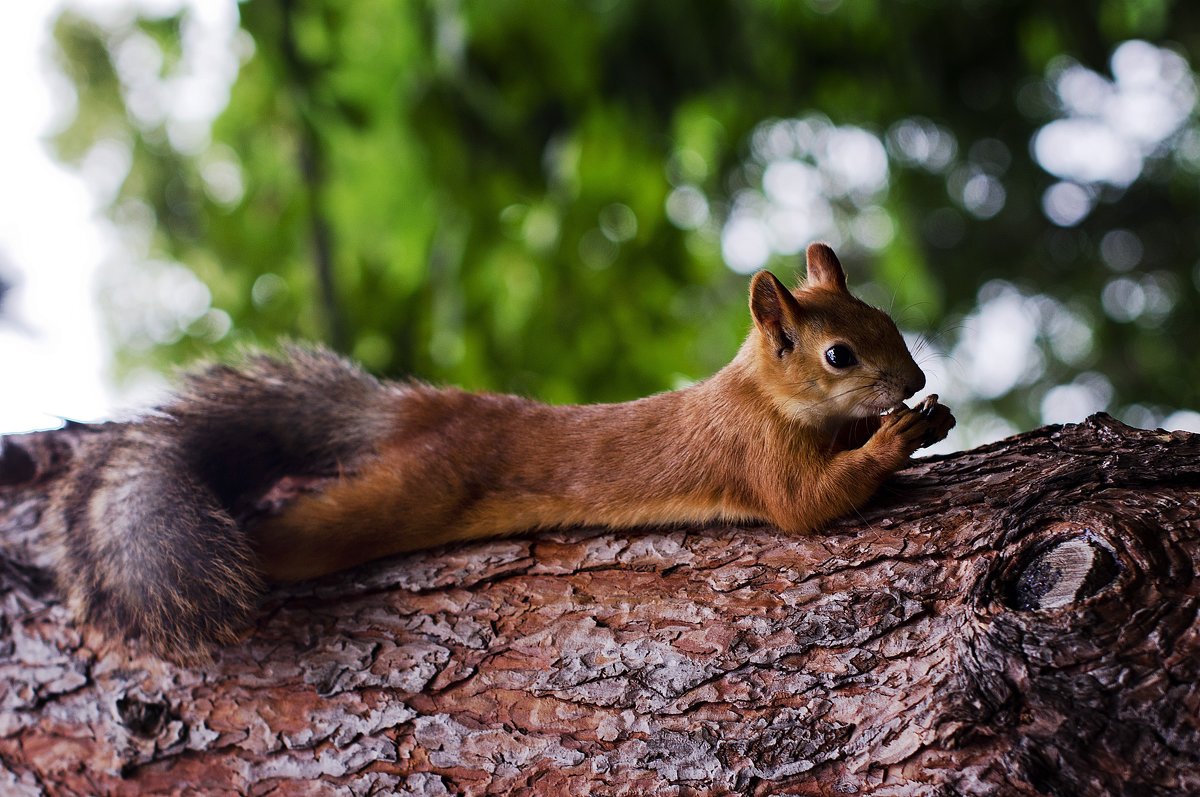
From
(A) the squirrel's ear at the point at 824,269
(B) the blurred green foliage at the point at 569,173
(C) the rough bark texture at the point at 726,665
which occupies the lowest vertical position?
(C) the rough bark texture at the point at 726,665

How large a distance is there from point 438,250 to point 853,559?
2.90 meters

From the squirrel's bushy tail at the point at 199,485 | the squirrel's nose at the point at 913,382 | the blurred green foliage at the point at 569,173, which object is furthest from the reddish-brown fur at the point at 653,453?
the blurred green foliage at the point at 569,173

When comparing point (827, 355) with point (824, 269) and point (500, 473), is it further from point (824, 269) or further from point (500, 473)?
point (500, 473)

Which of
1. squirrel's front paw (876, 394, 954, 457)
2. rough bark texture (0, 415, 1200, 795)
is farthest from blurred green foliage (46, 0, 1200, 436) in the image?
rough bark texture (0, 415, 1200, 795)

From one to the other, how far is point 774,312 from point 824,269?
0.29 m

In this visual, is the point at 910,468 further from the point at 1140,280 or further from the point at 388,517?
the point at 1140,280

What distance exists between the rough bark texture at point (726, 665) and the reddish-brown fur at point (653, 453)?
0.23ft

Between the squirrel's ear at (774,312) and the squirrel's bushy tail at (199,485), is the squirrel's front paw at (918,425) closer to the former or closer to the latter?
the squirrel's ear at (774,312)

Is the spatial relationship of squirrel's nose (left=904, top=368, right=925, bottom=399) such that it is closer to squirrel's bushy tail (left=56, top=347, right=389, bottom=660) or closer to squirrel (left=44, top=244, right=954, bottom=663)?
squirrel (left=44, top=244, right=954, bottom=663)

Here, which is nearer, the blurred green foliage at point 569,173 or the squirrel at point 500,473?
the squirrel at point 500,473

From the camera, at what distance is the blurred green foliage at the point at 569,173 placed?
160 inches

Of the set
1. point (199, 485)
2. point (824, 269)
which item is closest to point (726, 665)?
point (824, 269)

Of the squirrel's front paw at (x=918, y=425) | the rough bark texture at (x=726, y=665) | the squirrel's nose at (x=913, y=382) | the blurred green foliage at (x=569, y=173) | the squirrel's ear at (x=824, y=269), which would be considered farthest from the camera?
the blurred green foliage at (x=569, y=173)

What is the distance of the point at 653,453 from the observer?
2326mm
